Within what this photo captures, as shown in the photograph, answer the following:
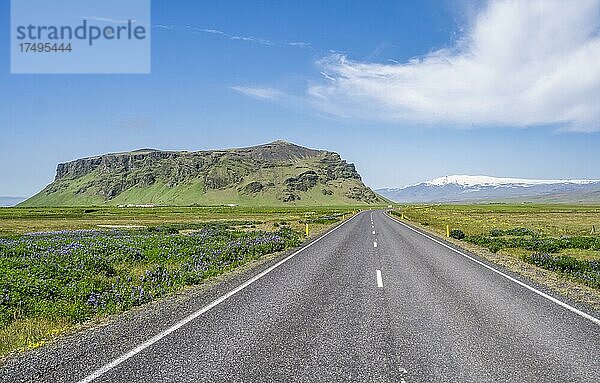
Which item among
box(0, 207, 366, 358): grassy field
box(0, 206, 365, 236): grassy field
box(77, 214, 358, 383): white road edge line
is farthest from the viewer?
box(0, 206, 365, 236): grassy field

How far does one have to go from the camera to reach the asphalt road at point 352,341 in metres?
5.98

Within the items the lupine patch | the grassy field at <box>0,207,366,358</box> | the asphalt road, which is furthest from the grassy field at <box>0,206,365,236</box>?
the asphalt road

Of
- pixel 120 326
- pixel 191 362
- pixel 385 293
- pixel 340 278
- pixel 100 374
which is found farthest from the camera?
pixel 340 278

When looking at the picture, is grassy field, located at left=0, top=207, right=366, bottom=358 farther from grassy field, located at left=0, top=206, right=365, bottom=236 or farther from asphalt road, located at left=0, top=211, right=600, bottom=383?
grassy field, located at left=0, top=206, right=365, bottom=236

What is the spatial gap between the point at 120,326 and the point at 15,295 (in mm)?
3711

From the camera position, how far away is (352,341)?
736 cm

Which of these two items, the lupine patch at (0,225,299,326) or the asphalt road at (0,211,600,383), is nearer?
the asphalt road at (0,211,600,383)

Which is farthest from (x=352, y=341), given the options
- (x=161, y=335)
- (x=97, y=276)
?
(x=97, y=276)

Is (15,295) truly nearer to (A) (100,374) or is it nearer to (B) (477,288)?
(A) (100,374)

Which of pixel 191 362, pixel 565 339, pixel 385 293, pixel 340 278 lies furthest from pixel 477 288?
pixel 191 362

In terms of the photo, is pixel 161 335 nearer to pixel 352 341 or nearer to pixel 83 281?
pixel 352 341

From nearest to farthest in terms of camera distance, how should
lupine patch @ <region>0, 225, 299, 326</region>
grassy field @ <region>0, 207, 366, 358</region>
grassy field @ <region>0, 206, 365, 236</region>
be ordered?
1. grassy field @ <region>0, 207, 366, 358</region>
2. lupine patch @ <region>0, 225, 299, 326</region>
3. grassy field @ <region>0, 206, 365, 236</region>

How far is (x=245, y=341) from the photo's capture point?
7395 mm

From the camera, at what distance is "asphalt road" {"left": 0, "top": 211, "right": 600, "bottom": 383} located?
235 inches
